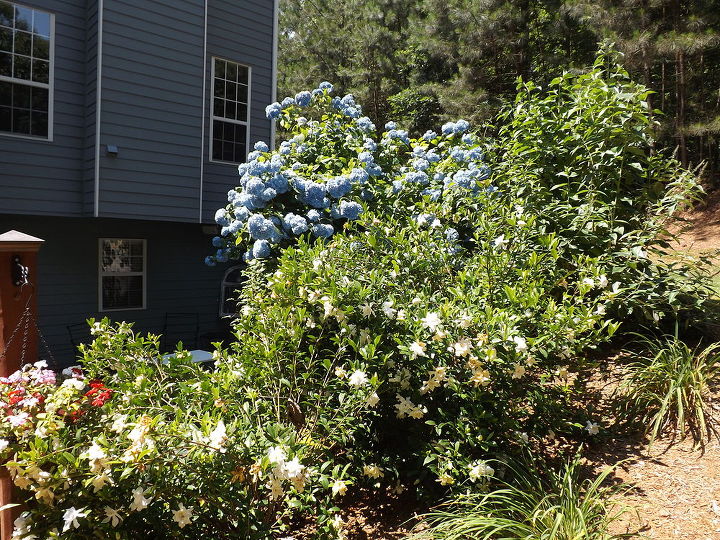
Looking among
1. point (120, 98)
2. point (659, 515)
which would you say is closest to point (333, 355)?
point (659, 515)

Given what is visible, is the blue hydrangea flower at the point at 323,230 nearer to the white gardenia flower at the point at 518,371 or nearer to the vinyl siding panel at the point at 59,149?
the white gardenia flower at the point at 518,371

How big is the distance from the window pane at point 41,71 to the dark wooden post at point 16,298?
16.7ft

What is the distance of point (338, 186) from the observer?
195 inches

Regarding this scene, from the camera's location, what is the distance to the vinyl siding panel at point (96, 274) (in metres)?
7.23

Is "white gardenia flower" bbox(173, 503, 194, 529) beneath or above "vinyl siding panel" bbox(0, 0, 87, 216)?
beneath

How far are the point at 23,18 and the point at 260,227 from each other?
15.7 feet

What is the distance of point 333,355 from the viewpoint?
2.75 m

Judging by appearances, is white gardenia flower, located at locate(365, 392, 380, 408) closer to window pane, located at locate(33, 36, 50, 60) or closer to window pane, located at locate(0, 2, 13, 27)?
window pane, located at locate(33, 36, 50, 60)

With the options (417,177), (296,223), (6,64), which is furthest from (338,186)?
(6,64)

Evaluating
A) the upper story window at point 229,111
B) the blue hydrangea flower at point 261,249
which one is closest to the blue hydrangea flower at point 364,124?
the blue hydrangea flower at point 261,249

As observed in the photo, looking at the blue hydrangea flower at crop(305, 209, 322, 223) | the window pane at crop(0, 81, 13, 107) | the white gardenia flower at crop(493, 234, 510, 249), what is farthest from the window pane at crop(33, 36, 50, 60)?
the white gardenia flower at crop(493, 234, 510, 249)

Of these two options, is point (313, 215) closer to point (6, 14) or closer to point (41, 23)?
point (41, 23)

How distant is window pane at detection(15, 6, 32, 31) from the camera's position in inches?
260

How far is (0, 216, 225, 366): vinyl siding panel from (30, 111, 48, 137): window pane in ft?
3.76
